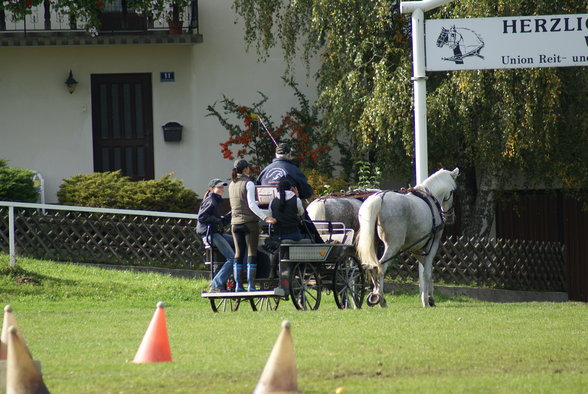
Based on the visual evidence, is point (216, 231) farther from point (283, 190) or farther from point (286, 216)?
point (283, 190)

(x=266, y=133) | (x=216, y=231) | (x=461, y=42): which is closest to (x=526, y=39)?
(x=461, y=42)

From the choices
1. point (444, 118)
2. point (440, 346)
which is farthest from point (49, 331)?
point (444, 118)

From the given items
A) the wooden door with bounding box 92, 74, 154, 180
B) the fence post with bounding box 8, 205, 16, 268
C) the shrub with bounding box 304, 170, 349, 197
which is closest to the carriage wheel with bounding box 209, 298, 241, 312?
the fence post with bounding box 8, 205, 16, 268

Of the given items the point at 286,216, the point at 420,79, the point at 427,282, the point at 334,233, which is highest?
the point at 420,79

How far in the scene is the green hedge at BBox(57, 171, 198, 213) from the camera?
76.3 feet

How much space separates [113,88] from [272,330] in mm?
15450

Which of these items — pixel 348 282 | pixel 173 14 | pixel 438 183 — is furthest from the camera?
pixel 173 14

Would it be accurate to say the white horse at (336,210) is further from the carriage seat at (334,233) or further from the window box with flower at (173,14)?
the window box with flower at (173,14)

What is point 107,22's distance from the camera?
26.3m

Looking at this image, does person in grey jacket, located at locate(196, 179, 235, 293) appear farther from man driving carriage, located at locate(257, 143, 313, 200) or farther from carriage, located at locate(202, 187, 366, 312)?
man driving carriage, located at locate(257, 143, 313, 200)

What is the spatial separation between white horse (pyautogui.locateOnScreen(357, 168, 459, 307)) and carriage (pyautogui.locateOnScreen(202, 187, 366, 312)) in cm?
31

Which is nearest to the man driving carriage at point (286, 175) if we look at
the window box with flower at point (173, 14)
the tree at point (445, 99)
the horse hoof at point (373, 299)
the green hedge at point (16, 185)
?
the horse hoof at point (373, 299)

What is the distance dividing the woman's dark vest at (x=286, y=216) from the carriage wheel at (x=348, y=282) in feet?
2.99

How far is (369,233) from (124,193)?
879 cm
